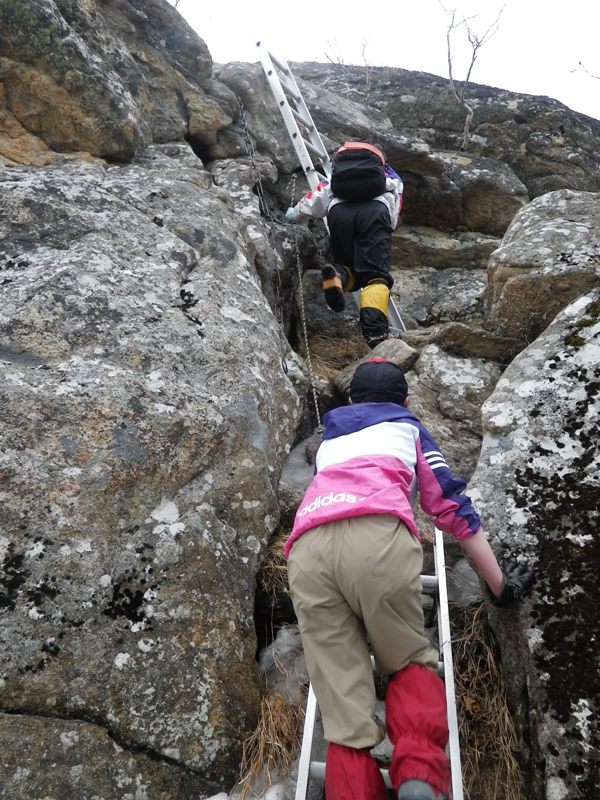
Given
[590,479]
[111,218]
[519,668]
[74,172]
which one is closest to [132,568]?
[519,668]

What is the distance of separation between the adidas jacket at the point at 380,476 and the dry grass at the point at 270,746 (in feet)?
2.71

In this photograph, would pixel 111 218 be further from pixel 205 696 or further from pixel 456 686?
pixel 456 686

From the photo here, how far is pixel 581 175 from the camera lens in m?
8.81

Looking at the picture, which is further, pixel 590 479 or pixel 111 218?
pixel 111 218

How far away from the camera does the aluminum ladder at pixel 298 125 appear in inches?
269

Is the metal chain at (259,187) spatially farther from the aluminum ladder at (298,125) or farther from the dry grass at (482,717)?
the dry grass at (482,717)

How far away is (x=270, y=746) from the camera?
2723 mm

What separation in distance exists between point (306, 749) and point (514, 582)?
125cm

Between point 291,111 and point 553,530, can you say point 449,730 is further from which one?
point 291,111

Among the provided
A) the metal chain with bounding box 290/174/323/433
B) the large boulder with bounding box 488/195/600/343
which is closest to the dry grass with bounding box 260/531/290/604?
the metal chain with bounding box 290/174/323/433

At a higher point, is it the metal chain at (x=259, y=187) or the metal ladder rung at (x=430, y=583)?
the metal chain at (x=259, y=187)

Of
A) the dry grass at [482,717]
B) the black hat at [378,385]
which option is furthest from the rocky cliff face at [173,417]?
the black hat at [378,385]

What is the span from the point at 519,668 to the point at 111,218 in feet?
13.3

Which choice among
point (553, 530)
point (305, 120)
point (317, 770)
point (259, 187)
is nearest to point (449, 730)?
point (317, 770)
